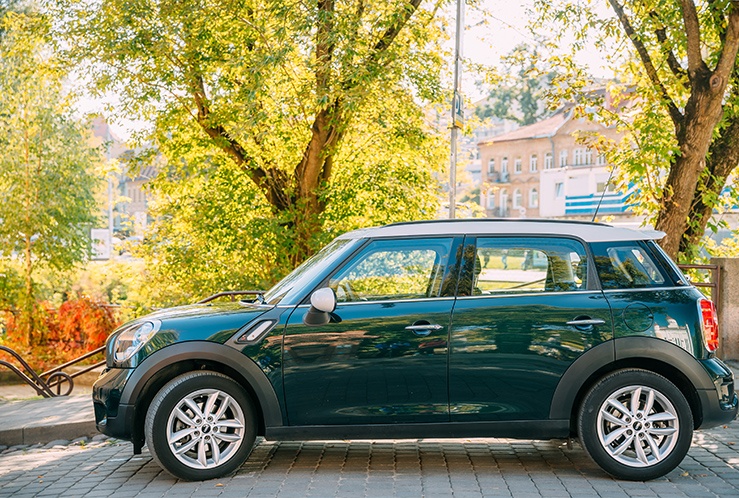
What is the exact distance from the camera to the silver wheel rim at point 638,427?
636cm

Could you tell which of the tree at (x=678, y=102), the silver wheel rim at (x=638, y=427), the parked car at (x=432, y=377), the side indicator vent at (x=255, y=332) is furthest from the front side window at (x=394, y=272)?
the tree at (x=678, y=102)

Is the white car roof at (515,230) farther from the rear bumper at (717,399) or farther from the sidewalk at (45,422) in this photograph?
the sidewalk at (45,422)

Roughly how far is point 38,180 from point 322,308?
18181 millimetres

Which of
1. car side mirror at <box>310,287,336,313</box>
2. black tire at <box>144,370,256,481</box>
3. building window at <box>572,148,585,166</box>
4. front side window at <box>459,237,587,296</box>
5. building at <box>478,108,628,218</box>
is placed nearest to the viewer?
car side mirror at <box>310,287,336,313</box>

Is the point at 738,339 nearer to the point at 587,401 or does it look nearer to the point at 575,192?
the point at 587,401

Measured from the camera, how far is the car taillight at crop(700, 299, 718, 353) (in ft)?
21.2

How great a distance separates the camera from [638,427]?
6.40m

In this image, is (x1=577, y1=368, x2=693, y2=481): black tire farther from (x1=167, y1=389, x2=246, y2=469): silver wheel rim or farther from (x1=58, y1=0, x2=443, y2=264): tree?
(x1=58, y1=0, x2=443, y2=264): tree

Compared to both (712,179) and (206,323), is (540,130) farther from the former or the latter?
(206,323)

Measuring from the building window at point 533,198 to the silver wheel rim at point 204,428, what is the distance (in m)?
83.1

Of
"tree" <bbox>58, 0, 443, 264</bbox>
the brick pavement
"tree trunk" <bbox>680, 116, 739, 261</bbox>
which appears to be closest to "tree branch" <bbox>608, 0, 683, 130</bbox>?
"tree trunk" <bbox>680, 116, 739, 261</bbox>

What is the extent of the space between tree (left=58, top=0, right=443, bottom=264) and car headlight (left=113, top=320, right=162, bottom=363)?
736 cm

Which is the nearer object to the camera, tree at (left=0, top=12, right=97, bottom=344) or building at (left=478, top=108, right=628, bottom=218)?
tree at (left=0, top=12, right=97, bottom=344)

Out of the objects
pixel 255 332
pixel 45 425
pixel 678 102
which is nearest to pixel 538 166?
pixel 678 102
